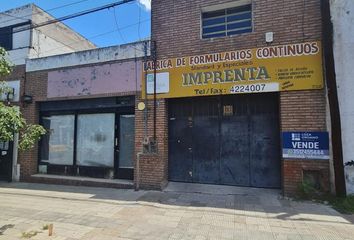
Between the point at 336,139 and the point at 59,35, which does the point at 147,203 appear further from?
the point at 59,35

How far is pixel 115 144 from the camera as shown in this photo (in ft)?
31.1

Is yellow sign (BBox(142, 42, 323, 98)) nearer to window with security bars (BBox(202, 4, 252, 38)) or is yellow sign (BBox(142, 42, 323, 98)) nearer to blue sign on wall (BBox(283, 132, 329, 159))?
window with security bars (BBox(202, 4, 252, 38))

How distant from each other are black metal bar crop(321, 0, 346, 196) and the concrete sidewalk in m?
0.84

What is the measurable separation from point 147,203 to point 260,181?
10.6 feet

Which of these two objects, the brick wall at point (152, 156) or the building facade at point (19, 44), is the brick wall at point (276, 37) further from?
the building facade at point (19, 44)

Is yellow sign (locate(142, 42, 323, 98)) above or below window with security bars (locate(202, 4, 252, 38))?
below

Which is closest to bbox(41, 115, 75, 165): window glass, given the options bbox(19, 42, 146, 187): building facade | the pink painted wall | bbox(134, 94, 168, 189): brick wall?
bbox(19, 42, 146, 187): building facade

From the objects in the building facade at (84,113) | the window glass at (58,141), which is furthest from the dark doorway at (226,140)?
the window glass at (58,141)

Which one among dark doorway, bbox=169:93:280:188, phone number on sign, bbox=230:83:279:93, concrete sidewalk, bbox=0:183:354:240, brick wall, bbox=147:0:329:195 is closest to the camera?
concrete sidewalk, bbox=0:183:354:240

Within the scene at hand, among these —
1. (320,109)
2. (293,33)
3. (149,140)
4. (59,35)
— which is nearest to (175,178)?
(149,140)

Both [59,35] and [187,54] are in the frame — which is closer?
[187,54]

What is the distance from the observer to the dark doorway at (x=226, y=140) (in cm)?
802

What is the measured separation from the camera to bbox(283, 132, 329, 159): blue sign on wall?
7117 mm

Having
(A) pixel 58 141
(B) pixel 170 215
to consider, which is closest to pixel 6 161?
(A) pixel 58 141
